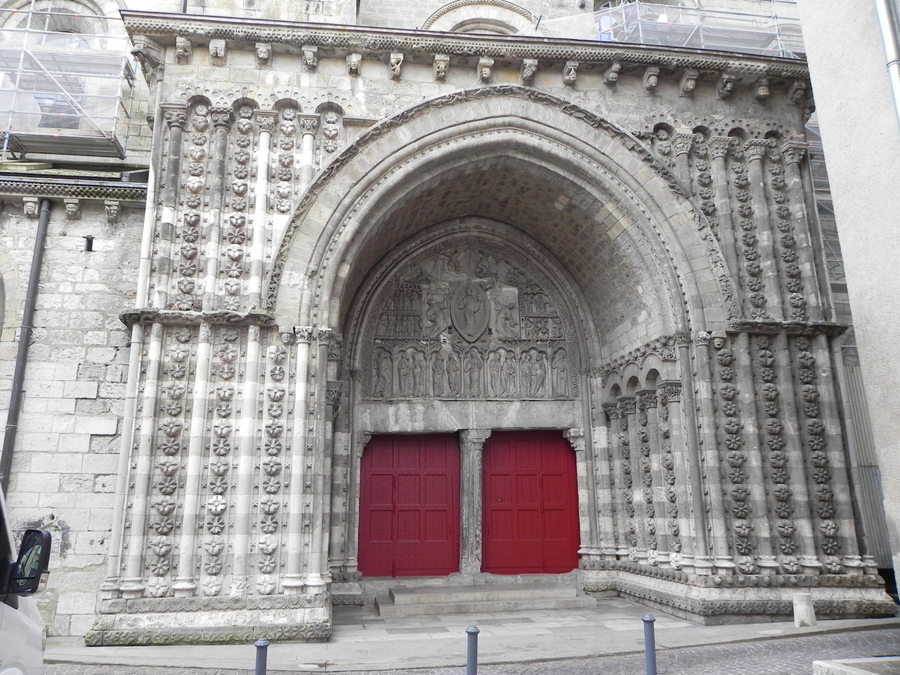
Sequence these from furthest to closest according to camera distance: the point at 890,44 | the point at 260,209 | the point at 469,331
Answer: the point at 469,331
the point at 260,209
the point at 890,44

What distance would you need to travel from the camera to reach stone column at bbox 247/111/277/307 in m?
7.95

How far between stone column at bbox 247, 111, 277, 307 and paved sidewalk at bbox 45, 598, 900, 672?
3920mm

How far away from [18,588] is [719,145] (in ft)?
31.0

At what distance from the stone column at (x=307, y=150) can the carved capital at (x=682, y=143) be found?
5.03 m

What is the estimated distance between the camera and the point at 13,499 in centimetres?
768

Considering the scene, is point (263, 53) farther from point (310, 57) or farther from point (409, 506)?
point (409, 506)

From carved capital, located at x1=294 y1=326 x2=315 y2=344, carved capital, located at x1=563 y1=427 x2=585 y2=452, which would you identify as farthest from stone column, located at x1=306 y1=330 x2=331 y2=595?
carved capital, located at x1=563 y1=427 x2=585 y2=452

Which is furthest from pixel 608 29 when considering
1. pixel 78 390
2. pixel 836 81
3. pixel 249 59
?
pixel 78 390

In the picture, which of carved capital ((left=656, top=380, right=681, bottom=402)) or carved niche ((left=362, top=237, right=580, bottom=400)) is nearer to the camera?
carved capital ((left=656, top=380, right=681, bottom=402))

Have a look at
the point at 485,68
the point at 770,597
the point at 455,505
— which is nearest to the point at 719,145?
the point at 485,68

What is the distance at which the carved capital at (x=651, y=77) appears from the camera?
30.2 feet

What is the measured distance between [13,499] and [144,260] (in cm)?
322

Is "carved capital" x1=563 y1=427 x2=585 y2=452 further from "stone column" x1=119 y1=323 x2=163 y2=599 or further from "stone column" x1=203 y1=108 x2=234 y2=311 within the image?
"stone column" x1=119 y1=323 x2=163 y2=599

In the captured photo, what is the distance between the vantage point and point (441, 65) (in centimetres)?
884
